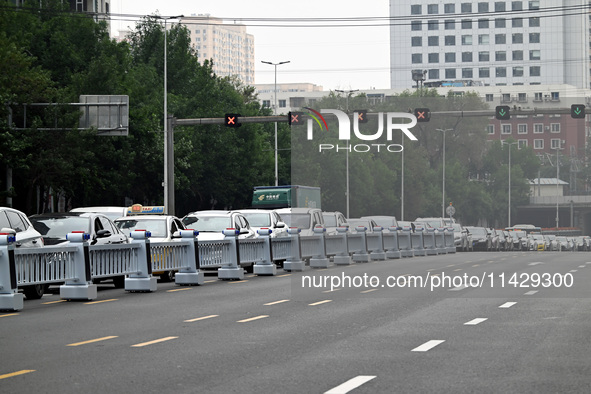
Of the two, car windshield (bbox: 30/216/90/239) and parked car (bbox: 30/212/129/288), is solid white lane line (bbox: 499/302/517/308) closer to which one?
parked car (bbox: 30/212/129/288)

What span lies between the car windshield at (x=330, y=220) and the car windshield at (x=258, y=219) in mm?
6795

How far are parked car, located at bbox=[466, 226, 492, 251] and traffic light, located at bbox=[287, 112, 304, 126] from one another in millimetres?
18293

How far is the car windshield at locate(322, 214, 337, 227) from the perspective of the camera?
41.2m

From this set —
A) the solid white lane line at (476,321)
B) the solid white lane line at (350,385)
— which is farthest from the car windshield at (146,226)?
the solid white lane line at (350,385)

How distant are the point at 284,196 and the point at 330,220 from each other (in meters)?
13.9

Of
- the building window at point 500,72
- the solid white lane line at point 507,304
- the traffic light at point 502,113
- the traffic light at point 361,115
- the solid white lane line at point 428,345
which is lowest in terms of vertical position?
the solid white lane line at point 507,304

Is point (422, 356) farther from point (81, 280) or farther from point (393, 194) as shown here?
point (393, 194)

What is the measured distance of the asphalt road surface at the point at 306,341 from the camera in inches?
358

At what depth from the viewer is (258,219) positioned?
3447 centimetres

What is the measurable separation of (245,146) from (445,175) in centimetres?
2093

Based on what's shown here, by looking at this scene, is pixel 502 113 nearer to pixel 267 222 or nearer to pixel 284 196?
pixel 284 196

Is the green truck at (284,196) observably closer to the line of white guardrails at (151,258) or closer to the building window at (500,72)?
the line of white guardrails at (151,258)

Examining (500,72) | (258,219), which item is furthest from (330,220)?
(500,72)

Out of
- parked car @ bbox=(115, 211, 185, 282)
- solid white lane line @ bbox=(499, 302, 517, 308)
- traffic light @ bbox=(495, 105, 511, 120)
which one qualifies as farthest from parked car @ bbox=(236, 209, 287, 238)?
traffic light @ bbox=(495, 105, 511, 120)
